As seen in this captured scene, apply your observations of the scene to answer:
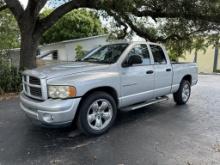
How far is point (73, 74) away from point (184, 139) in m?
2.41

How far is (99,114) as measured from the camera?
4.93 m

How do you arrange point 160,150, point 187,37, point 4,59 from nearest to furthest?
1. point 160,150
2. point 4,59
3. point 187,37

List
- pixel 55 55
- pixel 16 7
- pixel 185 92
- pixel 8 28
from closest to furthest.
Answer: pixel 185 92
pixel 16 7
pixel 8 28
pixel 55 55

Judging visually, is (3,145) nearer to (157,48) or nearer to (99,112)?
(99,112)

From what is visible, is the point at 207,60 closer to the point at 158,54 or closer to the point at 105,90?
the point at 158,54

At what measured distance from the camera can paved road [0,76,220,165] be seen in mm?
3910

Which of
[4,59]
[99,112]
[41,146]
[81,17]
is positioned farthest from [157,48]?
[81,17]

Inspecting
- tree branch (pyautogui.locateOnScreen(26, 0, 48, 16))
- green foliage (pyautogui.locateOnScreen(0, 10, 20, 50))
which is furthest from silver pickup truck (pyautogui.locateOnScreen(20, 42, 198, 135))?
green foliage (pyautogui.locateOnScreen(0, 10, 20, 50))

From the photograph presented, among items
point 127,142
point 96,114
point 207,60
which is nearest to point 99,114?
point 96,114

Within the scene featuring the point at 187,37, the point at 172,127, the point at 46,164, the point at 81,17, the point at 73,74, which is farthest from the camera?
the point at 81,17

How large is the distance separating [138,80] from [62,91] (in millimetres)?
1912

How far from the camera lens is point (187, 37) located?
10.4 m

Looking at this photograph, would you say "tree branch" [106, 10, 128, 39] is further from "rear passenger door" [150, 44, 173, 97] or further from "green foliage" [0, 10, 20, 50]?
"green foliage" [0, 10, 20, 50]

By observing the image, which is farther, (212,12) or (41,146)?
(212,12)
